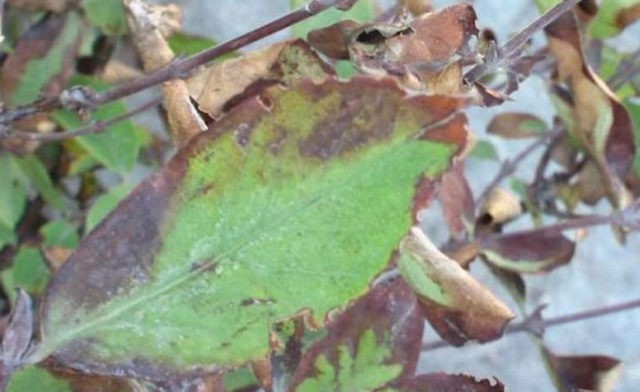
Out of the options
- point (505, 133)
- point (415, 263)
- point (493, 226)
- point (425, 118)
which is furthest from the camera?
point (505, 133)

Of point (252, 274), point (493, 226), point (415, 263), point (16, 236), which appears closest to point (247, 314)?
point (252, 274)

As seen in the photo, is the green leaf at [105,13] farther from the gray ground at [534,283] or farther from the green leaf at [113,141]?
the gray ground at [534,283]

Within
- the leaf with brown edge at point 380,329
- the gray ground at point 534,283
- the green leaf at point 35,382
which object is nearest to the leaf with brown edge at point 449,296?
the leaf with brown edge at point 380,329

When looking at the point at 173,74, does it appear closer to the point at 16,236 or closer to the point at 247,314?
the point at 247,314

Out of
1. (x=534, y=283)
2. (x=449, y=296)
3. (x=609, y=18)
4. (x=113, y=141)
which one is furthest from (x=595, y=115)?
(x=534, y=283)

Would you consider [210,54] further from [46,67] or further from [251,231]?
[46,67]

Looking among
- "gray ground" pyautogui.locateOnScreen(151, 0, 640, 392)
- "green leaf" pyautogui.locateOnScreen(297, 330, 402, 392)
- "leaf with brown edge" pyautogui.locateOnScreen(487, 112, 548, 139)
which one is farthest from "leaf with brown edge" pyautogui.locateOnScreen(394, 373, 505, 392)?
"gray ground" pyautogui.locateOnScreen(151, 0, 640, 392)
